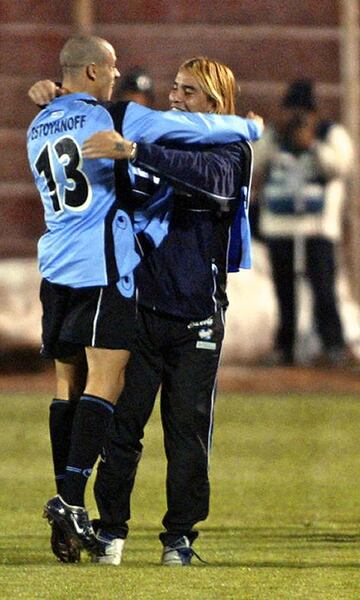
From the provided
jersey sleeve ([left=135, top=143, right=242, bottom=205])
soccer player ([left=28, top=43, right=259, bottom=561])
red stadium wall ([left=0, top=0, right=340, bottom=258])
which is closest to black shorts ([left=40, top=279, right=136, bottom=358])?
soccer player ([left=28, top=43, right=259, bottom=561])

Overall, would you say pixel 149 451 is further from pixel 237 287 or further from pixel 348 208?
pixel 348 208

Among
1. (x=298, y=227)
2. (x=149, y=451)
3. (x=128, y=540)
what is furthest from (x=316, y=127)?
(x=128, y=540)

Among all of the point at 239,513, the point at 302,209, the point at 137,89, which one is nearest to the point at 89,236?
the point at 239,513

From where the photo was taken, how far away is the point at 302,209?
1552cm

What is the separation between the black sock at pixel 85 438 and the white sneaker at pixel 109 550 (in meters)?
0.30

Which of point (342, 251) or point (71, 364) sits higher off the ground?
point (71, 364)

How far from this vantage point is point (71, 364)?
23.1 feet

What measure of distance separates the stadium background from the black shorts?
33.1ft

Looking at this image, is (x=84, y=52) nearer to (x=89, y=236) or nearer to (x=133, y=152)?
(x=133, y=152)

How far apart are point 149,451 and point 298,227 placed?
494 centimetres

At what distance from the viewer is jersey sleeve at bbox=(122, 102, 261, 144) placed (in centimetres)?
674

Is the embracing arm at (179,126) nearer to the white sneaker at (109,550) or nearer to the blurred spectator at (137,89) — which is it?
the white sneaker at (109,550)

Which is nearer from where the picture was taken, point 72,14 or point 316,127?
point 316,127

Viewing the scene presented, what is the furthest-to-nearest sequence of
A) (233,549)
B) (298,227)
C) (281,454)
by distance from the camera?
(298,227) → (281,454) → (233,549)
